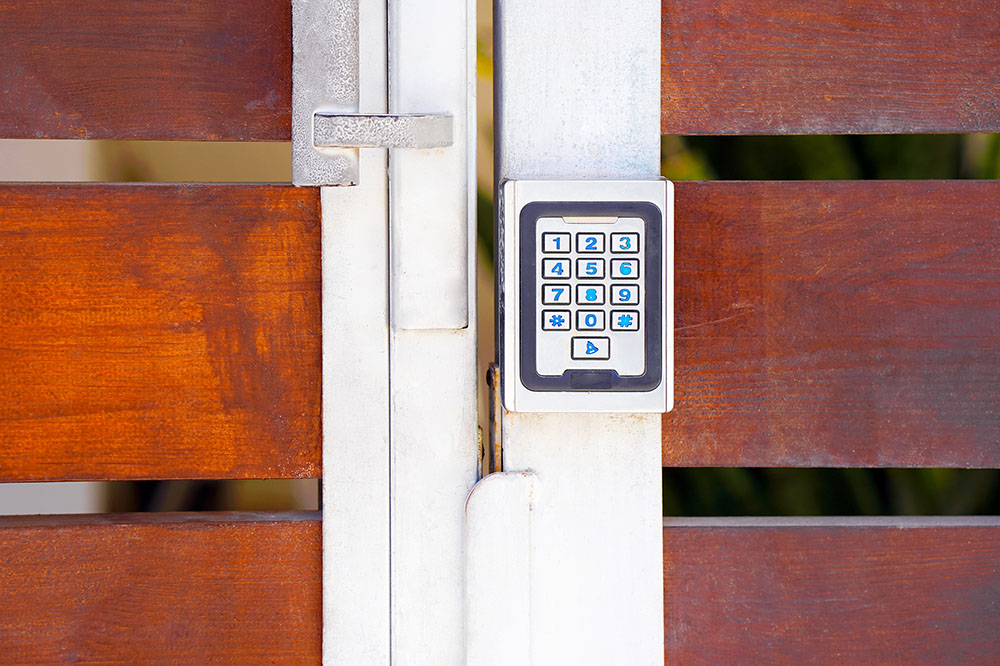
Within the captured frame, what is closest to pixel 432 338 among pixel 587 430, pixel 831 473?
pixel 587 430

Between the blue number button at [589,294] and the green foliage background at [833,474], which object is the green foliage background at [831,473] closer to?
the green foliage background at [833,474]

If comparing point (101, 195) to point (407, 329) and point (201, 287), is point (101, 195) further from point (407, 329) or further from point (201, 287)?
point (407, 329)

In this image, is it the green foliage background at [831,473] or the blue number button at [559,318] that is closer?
the blue number button at [559,318]

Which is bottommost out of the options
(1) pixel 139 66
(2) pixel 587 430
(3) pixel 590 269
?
(2) pixel 587 430

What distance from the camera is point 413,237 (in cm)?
46

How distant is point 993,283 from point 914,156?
15cm

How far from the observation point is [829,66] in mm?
497

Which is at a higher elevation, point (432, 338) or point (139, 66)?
point (139, 66)

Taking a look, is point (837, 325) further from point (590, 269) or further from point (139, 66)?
point (139, 66)

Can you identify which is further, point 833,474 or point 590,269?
point 833,474

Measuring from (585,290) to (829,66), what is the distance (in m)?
0.25

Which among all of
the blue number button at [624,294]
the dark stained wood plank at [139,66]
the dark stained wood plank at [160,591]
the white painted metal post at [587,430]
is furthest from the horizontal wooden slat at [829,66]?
the dark stained wood plank at [160,591]

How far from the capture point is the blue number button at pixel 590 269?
44 centimetres

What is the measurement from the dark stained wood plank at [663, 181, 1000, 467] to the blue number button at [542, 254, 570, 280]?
0.33 feet
